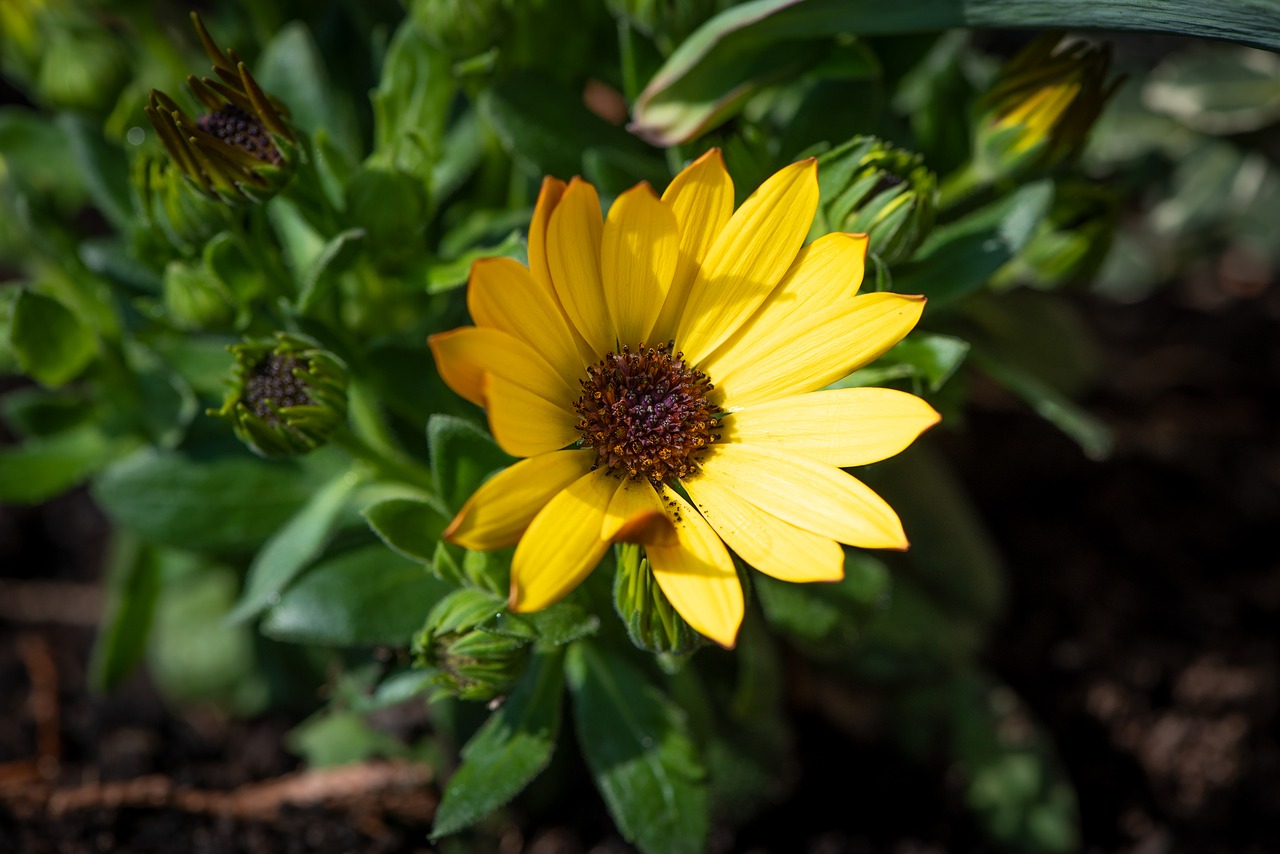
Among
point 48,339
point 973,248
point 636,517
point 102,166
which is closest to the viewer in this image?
point 636,517

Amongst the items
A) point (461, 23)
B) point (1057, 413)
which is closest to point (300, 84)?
point (461, 23)

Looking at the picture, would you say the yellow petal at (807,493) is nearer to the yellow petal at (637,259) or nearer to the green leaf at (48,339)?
the yellow petal at (637,259)

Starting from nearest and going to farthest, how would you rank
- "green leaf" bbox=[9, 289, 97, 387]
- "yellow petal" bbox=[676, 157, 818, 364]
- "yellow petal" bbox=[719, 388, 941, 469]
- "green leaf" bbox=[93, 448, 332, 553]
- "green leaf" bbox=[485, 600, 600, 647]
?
"yellow petal" bbox=[719, 388, 941, 469], "yellow petal" bbox=[676, 157, 818, 364], "green leaf" bbox=[485, 600, 600, 647], "green leaf" bbox=[9, 289, 97, 387], "green leaf" bbox=[93, 448, 332, 553]

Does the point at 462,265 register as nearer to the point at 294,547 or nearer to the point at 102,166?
the point at 294,547

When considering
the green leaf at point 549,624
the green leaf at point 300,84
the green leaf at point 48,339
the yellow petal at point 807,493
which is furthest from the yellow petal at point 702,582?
the green leaf at point 48,339

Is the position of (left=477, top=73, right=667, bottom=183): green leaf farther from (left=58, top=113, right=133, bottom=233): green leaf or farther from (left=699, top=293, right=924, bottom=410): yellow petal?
(left=58, top=113, right=133, bottom=233): green leaf

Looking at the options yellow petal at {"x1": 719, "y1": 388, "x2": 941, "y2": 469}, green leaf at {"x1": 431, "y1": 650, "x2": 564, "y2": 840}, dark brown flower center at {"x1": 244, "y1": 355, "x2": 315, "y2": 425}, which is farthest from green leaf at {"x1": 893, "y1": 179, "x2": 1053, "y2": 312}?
dark brown flower center at {"x1": 244, "y1": 355, "x2": 315, "y2": 425}

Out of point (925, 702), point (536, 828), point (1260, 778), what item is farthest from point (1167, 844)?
point (536, 828)
